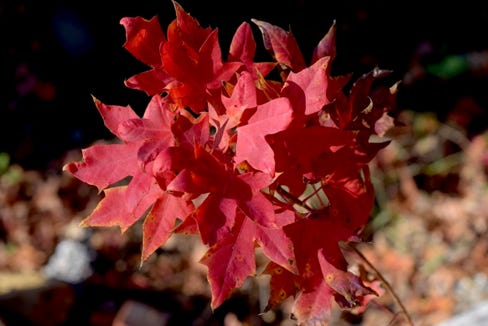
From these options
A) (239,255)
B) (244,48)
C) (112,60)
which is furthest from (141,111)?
(239,255)

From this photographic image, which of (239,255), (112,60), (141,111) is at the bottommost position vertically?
(141,111)

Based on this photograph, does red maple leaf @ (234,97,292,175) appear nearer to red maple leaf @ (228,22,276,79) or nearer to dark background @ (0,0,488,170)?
red maple leaf @ (228,22,276,79)

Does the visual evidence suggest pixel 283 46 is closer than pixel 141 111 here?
Yes

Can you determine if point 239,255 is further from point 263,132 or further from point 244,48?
point 244,48

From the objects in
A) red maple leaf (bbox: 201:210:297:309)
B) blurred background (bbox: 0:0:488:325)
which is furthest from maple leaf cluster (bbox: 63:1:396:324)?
blurred background (bbox: 0:0:488:325)

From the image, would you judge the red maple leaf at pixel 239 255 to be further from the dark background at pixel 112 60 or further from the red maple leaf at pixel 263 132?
the dark background at pixel 112 60

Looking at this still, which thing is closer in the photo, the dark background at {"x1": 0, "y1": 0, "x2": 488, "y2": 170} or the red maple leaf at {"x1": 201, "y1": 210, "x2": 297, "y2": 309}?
the red maple leaf at {"x1": 201, "y1": 210, "x2": 297, "y2": 309}

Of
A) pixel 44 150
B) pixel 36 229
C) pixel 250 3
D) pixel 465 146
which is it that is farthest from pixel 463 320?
pixel 44 150
